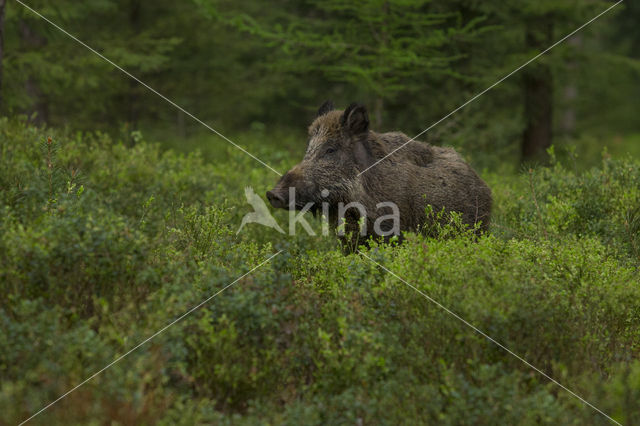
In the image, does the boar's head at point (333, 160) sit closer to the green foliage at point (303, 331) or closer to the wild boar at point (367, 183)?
the wild boar at point (367, 183)

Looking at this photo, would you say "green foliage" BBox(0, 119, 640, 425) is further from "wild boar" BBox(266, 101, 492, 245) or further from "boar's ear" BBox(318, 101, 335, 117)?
"boar's ear" BBox(318, 101, 335, 117)

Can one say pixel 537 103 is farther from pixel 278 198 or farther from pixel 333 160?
pixel 278 198

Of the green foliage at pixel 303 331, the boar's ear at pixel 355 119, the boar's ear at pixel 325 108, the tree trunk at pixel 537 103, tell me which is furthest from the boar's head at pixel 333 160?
the tree trunk at pixel 537 103

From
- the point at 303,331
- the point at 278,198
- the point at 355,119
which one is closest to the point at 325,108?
the point at 355,119

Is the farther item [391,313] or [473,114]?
[473,114]

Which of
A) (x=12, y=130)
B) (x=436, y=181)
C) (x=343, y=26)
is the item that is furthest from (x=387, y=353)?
(x=343, y=26)

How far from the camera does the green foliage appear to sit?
3.93 m

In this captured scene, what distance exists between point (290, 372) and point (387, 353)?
74 cm

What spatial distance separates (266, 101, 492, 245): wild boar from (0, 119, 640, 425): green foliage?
1080 millimetres

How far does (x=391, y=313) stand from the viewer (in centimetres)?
490

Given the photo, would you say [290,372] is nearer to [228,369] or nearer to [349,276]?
[228,369]

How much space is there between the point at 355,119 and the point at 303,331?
326 centimetres

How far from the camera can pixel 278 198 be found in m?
6.45

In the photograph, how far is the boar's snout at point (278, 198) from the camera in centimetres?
645
